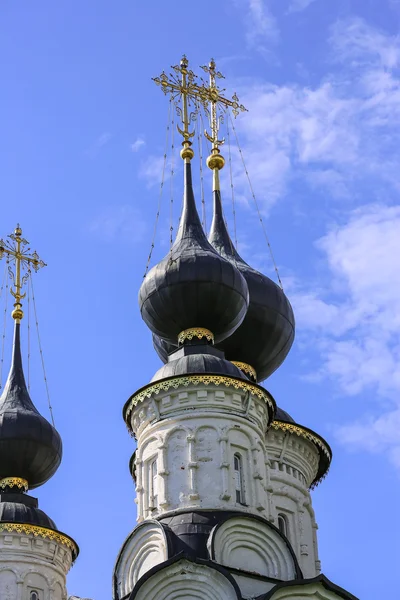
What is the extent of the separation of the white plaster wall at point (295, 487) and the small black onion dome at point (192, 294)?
2.54 meters

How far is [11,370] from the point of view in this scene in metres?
20.5

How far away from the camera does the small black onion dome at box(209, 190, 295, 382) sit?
63.3 ft

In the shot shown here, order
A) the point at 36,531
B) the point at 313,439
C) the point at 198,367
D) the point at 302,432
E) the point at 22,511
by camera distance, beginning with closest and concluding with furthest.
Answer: the point at 198,367 → the point at 36,531 → the point at 22,511 → the point at 302,432 → the point at 313,439

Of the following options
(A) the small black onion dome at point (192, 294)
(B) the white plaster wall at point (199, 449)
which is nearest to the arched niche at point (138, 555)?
(B) the white plaster wall at point (199, 449)

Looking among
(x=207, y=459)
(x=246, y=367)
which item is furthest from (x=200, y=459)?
(x=246, y=367)

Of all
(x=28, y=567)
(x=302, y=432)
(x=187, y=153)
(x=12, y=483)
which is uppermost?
(x=187, y=153)

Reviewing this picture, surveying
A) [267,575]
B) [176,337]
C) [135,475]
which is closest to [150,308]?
[176,337]

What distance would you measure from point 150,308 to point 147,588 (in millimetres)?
3640

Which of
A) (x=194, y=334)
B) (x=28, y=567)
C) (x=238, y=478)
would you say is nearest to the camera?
(x=238, y=478)

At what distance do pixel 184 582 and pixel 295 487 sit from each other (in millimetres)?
4920

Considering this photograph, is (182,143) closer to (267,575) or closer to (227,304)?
(227,304)

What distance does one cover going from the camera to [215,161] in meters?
20.8

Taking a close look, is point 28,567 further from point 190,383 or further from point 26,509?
point 190,383

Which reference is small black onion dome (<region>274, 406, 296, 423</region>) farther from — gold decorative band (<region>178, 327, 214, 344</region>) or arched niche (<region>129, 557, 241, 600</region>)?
arched niche (<region>129, 557, 241, 600</region>)
